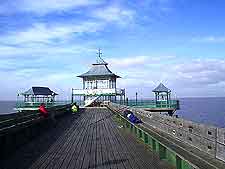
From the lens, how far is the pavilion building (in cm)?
5494

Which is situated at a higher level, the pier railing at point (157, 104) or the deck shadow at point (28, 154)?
the pier railing at point (157, 104)

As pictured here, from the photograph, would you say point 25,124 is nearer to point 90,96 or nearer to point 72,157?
point 72,157

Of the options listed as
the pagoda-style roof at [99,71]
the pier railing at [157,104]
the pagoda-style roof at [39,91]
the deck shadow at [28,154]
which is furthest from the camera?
the pagoda-style roof at [39,91]

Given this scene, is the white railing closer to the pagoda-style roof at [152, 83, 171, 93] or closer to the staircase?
the staircase

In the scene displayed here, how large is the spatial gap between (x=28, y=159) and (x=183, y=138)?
4.29 m

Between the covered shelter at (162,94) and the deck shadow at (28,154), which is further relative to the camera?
the covered shelter at (162,94)

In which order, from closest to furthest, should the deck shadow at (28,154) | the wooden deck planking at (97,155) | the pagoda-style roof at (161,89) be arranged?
the wooden deck planking at (97,155), the deck shadow at (28,154), the pagoda-style roof at (161,89)

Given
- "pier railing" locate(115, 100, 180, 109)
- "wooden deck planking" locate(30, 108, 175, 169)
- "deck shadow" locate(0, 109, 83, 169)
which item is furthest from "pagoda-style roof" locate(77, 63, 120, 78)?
"wooden deck planking" locate(30, 108, 175, 169)

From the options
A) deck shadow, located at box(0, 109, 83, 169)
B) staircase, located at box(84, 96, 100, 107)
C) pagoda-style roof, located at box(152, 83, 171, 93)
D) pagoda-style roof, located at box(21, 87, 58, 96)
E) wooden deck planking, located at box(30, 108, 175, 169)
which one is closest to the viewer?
wooden deck planking, located at box(30, 108, 175, 169)

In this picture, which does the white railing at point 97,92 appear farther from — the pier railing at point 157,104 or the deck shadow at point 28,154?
the deck shadow at point 28,154

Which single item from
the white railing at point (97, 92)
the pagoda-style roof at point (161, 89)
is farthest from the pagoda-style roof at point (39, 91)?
the pagoda-style roof at point (161, 89)

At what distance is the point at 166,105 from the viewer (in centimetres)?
4900

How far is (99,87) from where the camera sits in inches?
2251

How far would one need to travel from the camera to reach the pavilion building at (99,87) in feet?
180
